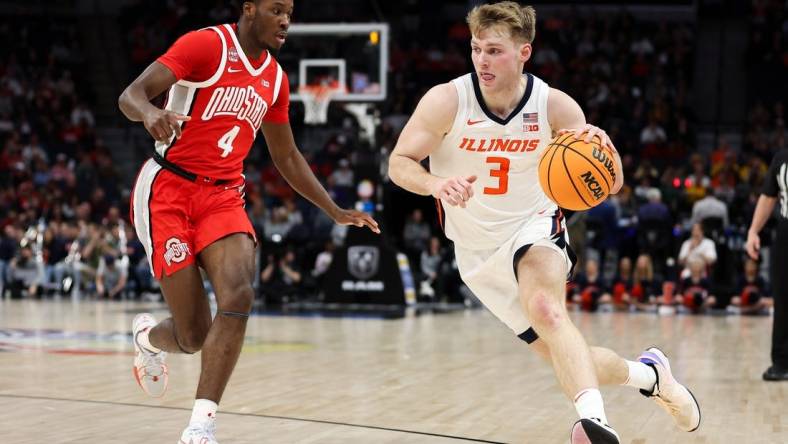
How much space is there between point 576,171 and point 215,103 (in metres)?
1.78

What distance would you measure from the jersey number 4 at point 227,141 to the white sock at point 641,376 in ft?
7.30

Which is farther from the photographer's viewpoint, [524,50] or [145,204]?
[145,204]

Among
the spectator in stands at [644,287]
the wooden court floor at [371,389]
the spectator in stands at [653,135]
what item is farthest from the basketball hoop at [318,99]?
the spectator in stands at [653,135]

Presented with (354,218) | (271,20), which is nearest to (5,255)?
(354,218)

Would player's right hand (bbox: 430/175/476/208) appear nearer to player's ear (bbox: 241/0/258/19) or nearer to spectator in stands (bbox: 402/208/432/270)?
player's ear (bbox: 241/0/258/19)

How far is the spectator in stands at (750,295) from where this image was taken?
16031 mm

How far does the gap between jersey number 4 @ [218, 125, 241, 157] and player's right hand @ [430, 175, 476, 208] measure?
4.20 feet

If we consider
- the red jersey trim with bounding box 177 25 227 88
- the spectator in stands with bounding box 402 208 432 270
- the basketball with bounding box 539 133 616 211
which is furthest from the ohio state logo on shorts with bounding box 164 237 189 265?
the spectator in stands with bounding box 402 208 432 270

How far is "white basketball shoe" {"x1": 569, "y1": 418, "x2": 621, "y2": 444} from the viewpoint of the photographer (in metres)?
4.49

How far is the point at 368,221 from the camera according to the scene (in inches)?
238

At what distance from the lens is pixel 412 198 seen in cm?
2050

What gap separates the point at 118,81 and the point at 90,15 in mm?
2327

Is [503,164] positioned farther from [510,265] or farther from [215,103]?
[215,103]

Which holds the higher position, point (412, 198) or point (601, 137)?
point (601, 137)
